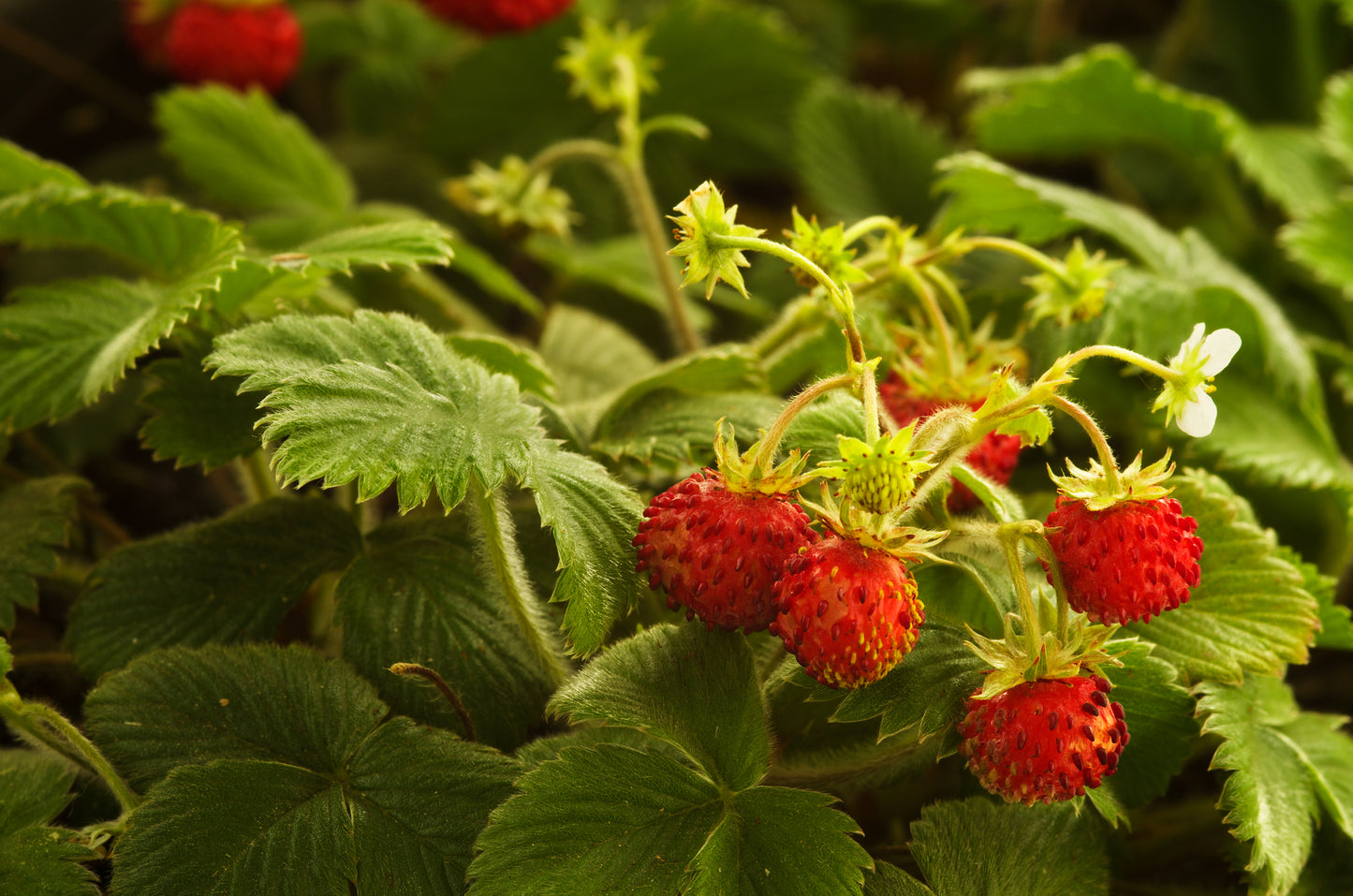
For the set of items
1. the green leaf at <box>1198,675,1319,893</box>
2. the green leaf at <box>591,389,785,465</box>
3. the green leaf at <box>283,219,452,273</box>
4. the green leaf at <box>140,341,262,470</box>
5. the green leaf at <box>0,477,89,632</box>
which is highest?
the green leaf at <box>283,219,452,273</box>

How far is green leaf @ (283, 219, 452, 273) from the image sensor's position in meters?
0.85

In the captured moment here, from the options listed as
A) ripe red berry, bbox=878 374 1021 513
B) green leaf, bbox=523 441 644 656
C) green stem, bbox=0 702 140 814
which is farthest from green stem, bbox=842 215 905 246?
green stem, bbox=0 702 140 814

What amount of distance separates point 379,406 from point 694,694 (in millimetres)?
267

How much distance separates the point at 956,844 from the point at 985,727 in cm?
14

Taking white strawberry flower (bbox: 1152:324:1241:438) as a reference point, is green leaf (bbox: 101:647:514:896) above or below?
below

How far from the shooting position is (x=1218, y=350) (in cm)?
63

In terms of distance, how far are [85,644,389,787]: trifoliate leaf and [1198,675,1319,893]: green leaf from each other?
1.86ft

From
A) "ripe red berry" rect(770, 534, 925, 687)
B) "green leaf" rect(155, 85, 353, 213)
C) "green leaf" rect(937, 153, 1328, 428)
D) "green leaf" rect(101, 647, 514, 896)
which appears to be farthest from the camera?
"green leaf" rect(155, 85, 353, 213)

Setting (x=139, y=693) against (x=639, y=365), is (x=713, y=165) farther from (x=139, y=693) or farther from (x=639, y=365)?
(x=139, y=693)

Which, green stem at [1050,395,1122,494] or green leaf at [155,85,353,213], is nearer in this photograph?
green stem at [1050,395,1122,494]

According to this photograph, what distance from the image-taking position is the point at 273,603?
0.85m

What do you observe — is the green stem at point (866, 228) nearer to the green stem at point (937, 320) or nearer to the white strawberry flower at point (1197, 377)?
the green stem at point (937, 320)

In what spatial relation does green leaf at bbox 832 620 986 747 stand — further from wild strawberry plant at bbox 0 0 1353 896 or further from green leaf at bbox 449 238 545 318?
green leaf at bbox 449 238 545 318

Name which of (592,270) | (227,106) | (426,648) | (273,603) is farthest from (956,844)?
(227,106)
